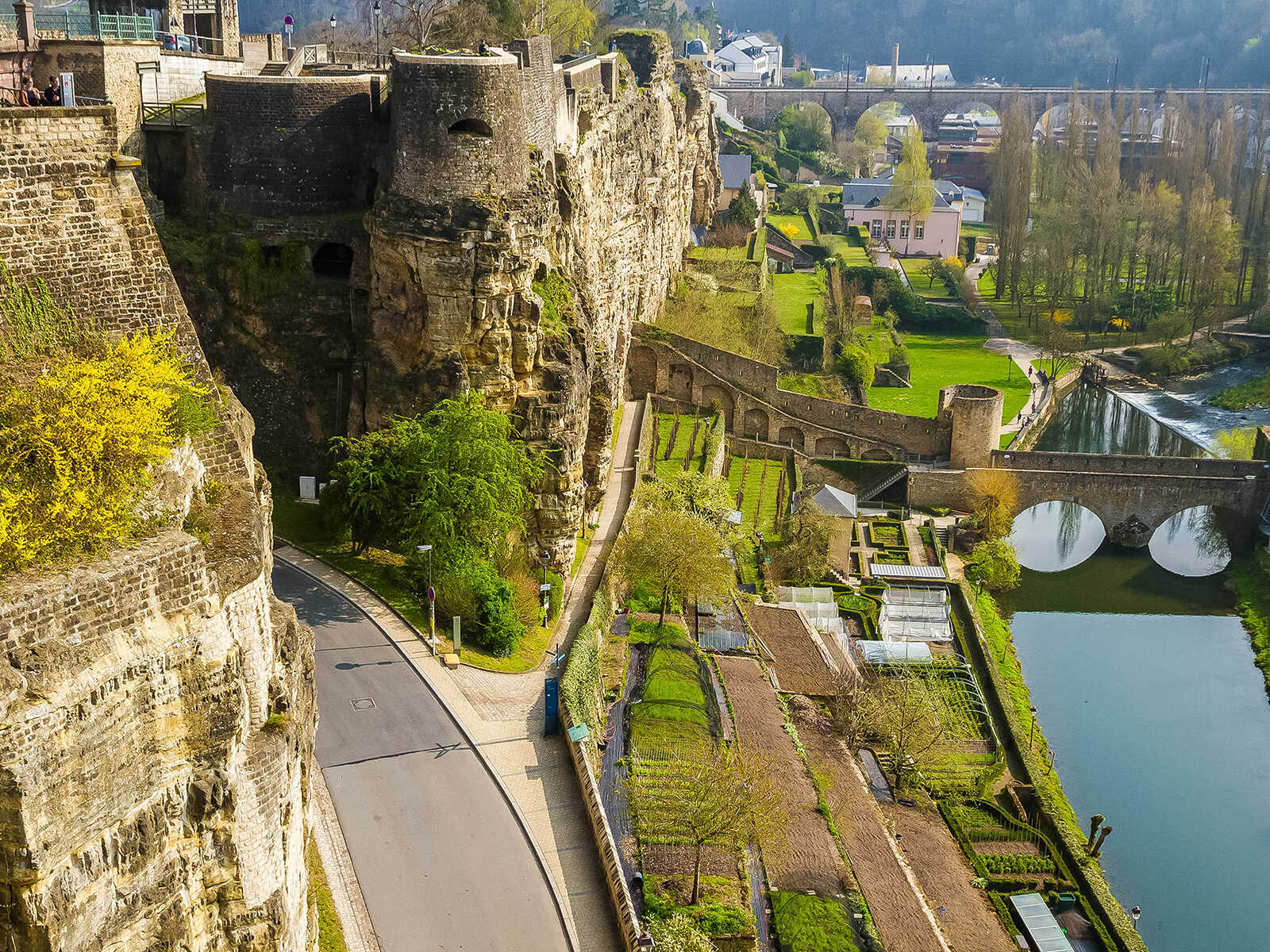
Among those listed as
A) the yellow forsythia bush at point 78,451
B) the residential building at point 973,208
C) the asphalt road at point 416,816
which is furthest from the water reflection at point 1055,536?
the residential building at point 973,208

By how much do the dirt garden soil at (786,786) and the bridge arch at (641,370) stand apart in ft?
68.9

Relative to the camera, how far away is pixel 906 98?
433 feet

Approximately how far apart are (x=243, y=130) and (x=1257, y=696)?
32.4 m

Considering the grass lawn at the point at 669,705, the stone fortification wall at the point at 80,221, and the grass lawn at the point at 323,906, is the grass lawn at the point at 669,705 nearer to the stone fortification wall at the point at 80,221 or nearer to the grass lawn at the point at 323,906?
the grass lawn at the point at 323,906

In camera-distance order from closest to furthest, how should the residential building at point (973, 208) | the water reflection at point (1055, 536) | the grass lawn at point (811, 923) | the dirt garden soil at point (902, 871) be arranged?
the grass lawn at point (811, 923)
the dirt garden soil at point (902, 871)
the water reflection at point (1055, 536)
the residential building at point (973, 208)

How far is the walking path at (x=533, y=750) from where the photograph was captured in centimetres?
2238

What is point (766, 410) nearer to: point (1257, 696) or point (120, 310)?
point (1257, 696)

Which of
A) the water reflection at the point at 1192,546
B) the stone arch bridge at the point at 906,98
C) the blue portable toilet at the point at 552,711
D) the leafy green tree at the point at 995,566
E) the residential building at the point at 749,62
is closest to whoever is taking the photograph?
the blue portable toilet at the point at 552,711

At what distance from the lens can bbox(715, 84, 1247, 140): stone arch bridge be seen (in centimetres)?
12644

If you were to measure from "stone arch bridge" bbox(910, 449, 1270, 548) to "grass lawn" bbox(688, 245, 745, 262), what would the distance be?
23.3 meters

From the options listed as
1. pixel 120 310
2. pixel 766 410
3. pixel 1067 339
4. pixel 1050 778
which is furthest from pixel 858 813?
pixel 1067 339

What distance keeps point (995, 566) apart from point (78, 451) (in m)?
37.0

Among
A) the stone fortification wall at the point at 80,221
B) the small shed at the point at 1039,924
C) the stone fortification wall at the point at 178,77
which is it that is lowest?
the small shed at the point at 1039,924

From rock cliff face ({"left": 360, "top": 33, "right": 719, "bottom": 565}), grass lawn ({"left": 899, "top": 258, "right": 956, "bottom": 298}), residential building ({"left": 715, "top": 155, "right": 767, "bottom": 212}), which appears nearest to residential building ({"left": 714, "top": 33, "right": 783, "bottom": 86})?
grass lawn ({"left": 899, "top": 258, "right": 956, "bottom": 298})
